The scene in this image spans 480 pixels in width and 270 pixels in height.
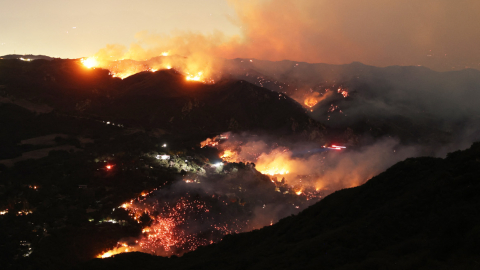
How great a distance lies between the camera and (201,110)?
97.6m

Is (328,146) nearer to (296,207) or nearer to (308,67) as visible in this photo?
(296,207)

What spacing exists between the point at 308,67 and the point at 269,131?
89.1m

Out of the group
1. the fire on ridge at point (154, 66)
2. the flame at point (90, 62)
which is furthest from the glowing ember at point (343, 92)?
the flame at point (90, 62)

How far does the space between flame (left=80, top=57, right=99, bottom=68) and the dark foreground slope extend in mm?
104924

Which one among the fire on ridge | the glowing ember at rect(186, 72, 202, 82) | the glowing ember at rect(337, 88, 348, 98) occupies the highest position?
the fire on ridge

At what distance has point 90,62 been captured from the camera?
399 feet

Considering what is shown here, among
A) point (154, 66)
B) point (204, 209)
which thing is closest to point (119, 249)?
point (204, 209)

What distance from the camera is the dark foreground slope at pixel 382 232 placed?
14094 mm

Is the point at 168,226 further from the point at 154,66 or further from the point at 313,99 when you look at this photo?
the point at 313,99

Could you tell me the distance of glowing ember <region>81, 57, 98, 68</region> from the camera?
118 meters

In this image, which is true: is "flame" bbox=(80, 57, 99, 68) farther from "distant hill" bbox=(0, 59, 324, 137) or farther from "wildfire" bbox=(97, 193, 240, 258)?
"wildfire" bbox=(97, 193, 240, 258)

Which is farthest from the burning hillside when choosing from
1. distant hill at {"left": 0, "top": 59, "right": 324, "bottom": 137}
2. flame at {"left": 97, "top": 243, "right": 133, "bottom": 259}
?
distant hill at {"left": 0, "top": 59, "right": 324, "bottom": 137}

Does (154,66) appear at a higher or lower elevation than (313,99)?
higher

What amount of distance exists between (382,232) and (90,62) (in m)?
124
